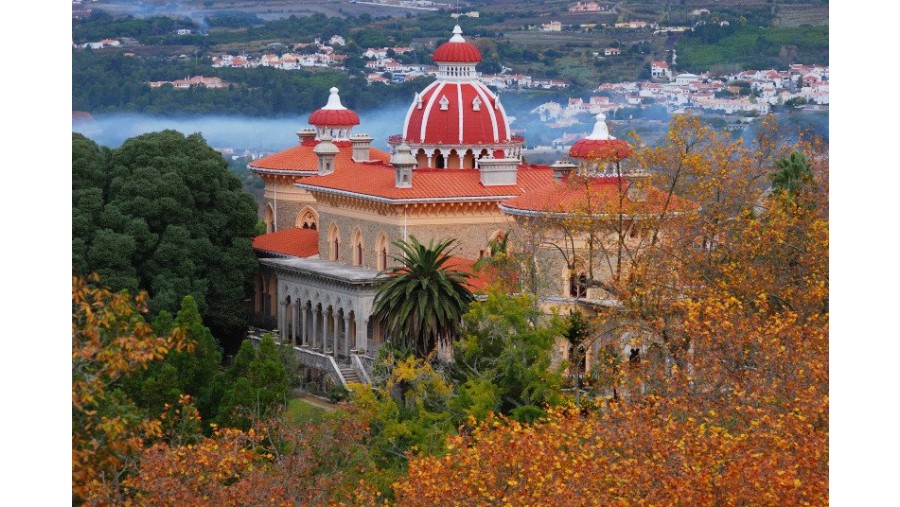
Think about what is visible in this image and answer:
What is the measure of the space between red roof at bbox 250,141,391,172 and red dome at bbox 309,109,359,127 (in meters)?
0.92

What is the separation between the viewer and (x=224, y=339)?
75375 mm

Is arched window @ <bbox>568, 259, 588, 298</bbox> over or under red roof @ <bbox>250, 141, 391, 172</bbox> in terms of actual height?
under

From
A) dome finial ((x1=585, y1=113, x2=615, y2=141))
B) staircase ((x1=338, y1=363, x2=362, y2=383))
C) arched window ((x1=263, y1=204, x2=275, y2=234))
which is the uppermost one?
dome finial ((x1=585, y1=113, x2=615, y2=141))

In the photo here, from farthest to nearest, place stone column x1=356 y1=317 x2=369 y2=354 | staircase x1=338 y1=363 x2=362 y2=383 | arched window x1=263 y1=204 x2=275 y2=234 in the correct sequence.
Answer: arched window x1=263 y1=204 x2=275 y2=234
stone column x1=356 y1=317 x2=369 y2=354
staircase x1=338 y1=363 x2=362 y2=383

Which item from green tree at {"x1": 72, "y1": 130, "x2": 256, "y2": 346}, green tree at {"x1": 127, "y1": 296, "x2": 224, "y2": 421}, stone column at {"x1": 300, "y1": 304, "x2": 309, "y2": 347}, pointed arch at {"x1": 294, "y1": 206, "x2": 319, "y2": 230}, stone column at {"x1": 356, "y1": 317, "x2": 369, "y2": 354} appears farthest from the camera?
pointed arch at {"x1": 294, "y1": 206, "x2": 319, "y2": 230}

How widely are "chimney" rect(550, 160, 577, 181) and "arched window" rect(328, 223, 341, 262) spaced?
426 inches

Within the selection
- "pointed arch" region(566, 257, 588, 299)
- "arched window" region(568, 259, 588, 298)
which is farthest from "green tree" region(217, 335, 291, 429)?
"pointed arch" region(566, 257, 588, 299)

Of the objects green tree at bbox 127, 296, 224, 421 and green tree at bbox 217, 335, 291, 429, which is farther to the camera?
green tree at bbox 217, 335, 291, 429

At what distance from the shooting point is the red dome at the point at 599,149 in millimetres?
63653

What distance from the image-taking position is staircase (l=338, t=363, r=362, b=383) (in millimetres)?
70125

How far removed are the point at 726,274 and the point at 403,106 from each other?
51.0m

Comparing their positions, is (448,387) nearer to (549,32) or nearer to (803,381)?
(803,381)

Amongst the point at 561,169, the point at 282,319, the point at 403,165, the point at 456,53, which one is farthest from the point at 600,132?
the point at 282,319

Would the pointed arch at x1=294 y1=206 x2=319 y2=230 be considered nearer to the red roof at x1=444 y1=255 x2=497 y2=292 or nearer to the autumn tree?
the red roof at x1=444 y1=255 x2=497 y2=292
